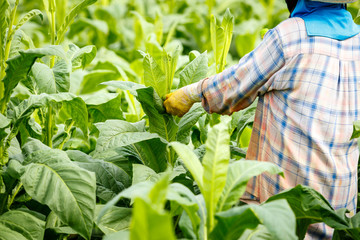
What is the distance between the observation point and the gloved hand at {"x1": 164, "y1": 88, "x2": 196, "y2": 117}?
1.94 meters

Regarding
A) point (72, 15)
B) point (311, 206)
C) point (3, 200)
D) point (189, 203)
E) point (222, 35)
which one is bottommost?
point (3, 200)

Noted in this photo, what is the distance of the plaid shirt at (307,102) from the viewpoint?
1730 millimetres

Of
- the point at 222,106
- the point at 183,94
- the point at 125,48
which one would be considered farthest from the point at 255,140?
the point at 125,48

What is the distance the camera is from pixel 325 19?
5.82 ft

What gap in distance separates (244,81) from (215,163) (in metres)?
0.48

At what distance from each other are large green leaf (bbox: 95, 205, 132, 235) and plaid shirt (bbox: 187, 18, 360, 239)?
0.50 m

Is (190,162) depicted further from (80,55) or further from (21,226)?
(80,55)

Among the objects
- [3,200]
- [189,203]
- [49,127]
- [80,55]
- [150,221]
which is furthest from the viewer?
[80,55]

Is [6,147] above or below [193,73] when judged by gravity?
below

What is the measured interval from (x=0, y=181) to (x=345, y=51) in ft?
4.20

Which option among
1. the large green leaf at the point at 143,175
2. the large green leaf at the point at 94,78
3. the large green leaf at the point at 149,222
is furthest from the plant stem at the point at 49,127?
the large green leaf at the point at 94,78

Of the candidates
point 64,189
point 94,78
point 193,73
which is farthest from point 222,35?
point 94,78

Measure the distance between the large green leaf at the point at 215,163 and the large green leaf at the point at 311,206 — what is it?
0.24 m

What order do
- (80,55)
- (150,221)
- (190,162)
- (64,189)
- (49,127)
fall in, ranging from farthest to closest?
(80,55) < (49,127) < (64,189) < (190,162) < (150,221)
